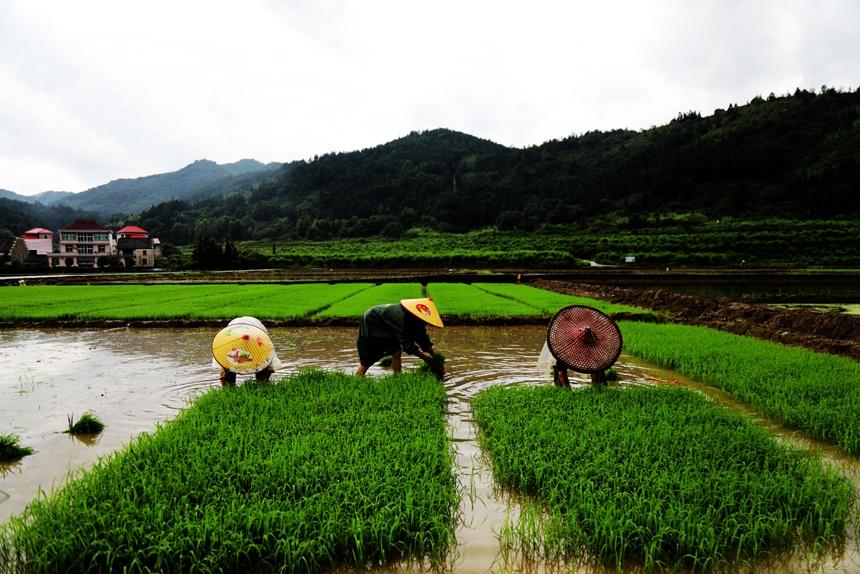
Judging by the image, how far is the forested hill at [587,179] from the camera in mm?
69812

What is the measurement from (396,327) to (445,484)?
274 cm

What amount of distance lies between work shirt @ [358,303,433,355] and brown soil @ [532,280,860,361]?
754 cm

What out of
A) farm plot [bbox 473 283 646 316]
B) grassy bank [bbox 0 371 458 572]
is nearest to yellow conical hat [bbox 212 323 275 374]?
grassy bank [bbox 0 371 458 572]

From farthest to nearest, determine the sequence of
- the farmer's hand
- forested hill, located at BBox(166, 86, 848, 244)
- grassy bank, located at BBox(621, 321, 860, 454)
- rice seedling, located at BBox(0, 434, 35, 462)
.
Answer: forested hill, located at BBox(166, 86, 848, 244), the farmer's hand, grassy bank, located at BBox(621, 321, 860, 454), rice seedling, located at BBox(0, 434, 35, 462)

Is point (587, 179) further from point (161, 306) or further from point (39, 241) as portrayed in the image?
point (161, 306)

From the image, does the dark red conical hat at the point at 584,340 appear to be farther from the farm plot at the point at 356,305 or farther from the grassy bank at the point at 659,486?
the farm plot at the point at 356,305

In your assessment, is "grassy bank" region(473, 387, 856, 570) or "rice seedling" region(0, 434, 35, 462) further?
"rice seedling" region(0, 434, 35, 462)

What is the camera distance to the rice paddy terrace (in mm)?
2660

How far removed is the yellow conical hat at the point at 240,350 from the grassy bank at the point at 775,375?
5.66 meters

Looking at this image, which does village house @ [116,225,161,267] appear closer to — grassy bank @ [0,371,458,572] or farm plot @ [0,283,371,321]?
farm plot @ [0,283,371,321]

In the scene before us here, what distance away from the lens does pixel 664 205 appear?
7312cm

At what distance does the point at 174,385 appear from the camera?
6.57 meters

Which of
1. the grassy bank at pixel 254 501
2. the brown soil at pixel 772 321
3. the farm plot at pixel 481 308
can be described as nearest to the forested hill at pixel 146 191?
the farm plot at pixel 481 308

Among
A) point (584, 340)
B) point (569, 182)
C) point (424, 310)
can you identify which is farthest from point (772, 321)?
point (569, 182)
